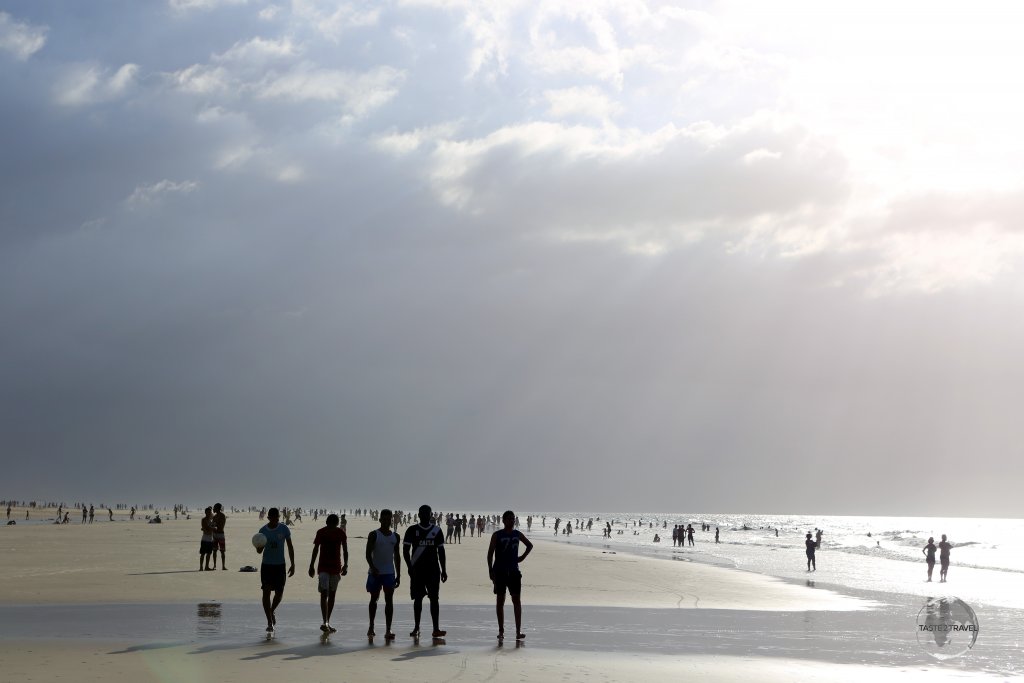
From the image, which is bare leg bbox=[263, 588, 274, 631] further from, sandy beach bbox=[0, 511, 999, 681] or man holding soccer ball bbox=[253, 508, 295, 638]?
sandy beach bbox=[0, 511, 999, 681]

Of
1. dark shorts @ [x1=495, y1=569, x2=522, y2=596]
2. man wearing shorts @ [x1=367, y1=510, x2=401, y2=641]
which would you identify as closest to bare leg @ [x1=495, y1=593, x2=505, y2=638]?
dark shorts @ [x1=495, y1=569, x2=522, y2=596]

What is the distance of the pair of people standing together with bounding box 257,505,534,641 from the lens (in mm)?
13969

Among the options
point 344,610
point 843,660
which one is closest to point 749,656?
point 843,660

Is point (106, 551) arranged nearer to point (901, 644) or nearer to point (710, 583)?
point (710, 583)

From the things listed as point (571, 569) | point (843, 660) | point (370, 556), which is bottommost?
point (571, 569)

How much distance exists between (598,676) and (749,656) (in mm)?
3516

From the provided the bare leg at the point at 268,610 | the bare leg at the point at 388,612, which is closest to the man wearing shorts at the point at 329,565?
the bare leg at the point at 268,610

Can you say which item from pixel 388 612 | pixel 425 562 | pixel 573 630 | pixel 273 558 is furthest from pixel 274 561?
pixel 573 630

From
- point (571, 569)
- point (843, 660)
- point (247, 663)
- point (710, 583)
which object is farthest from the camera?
point (571, 569)

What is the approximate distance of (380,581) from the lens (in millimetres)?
14188

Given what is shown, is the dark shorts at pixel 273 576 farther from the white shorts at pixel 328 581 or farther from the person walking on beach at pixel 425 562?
the person walking on beach at pixel 425 562

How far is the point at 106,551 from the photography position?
117 ft

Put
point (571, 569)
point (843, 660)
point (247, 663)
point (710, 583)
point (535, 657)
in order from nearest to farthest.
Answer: point (247, 663) < point (535, 657) < point (843, 660) < point (710, 583) < point (571, 569)

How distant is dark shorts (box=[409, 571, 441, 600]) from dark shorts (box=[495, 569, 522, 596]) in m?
1.00
